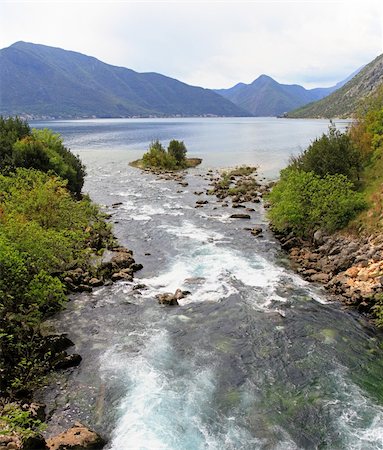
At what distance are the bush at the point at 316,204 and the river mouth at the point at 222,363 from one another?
578cm

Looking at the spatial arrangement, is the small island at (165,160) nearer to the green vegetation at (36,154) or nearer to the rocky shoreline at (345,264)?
the green vegetation at (36,154)

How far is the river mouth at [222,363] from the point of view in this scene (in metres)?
16.3

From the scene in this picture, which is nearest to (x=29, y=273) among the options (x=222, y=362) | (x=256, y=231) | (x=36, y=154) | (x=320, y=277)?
(x=222, y=362)

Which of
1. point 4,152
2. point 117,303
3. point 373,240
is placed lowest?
point 117,303

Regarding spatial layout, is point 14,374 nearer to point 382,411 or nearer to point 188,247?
point 382,411

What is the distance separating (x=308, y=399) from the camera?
18.1 m

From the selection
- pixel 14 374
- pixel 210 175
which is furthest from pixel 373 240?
pixel 210 175

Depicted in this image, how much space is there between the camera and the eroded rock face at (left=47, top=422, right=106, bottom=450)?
14762 millimetres

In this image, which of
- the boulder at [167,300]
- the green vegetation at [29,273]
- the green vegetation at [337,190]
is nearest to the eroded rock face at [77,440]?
the green vegetation at [29,273]

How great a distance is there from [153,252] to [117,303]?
1118 centimetres

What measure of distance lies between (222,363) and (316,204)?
22697mm

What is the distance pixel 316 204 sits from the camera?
38438mm

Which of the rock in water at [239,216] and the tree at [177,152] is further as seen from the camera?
the tree at [177,152]

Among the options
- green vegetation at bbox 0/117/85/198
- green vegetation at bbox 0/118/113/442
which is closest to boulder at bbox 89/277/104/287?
green vegetation at bbox 0/118/113/442
